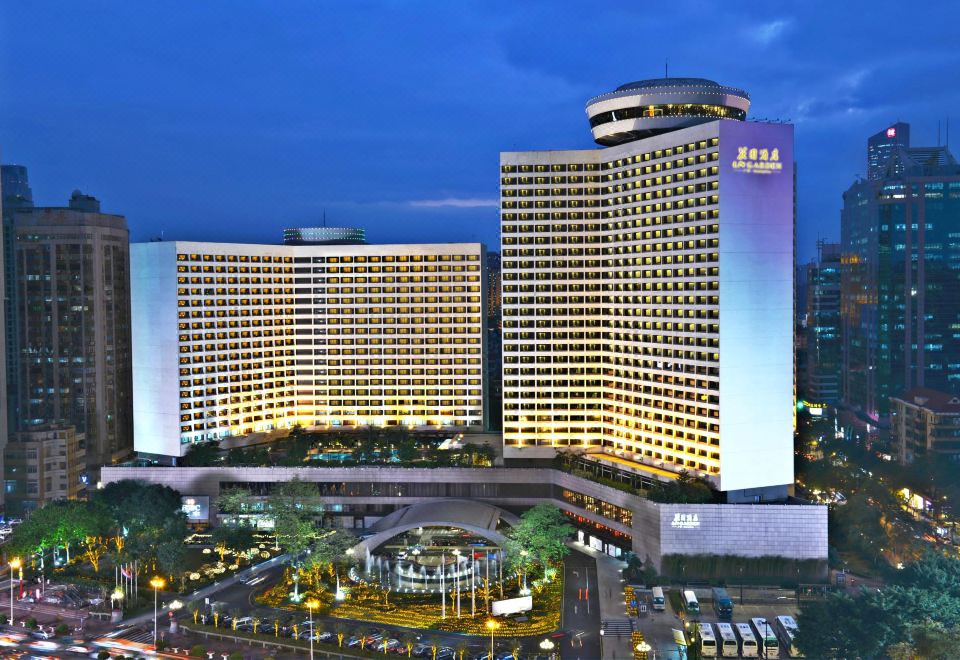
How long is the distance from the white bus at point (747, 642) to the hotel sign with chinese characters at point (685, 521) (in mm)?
16803

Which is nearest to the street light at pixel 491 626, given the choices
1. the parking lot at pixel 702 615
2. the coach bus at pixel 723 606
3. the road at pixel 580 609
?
the road at pixel 580 609

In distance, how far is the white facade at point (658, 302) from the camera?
299 ft

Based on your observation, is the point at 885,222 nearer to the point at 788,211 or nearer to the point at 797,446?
the point at 797,446

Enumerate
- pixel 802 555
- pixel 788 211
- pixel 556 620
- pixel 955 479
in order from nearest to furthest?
pixel 556 620, pixel 802 555, pixel 788 211, pixel 955 479

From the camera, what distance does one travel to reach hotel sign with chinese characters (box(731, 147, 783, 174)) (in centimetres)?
9081

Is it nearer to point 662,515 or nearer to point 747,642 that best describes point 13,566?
point 662,515

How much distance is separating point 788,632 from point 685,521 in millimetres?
17688

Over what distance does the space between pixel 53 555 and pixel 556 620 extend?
59.3 meters

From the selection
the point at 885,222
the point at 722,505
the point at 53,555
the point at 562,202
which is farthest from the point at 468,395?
the point at 885,222

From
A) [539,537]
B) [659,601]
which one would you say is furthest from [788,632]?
[539,537]

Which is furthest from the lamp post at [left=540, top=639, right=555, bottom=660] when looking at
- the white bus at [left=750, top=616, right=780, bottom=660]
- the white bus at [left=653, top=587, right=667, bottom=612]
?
the white bus at [left=750, top=616, right=780, bottom=660]

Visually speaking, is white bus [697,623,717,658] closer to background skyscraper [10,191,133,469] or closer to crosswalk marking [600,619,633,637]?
crosswalk marking [600,619,633,637]

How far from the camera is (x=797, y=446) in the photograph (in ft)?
423

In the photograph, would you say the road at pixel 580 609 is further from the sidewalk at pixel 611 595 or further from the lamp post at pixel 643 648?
the lamp post at pixel 643 648
